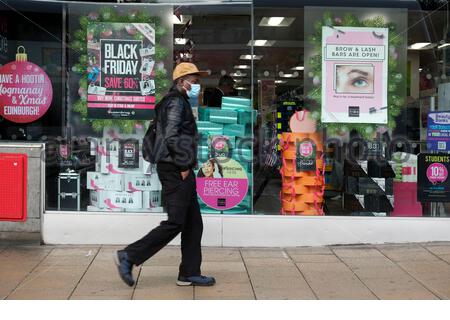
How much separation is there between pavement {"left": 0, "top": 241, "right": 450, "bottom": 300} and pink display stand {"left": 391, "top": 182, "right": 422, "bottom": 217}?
43cm

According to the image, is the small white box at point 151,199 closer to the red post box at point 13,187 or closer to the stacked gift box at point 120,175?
the stacked gift box at point 120,175

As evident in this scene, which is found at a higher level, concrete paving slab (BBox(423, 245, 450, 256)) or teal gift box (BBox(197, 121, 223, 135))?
teal gift box (BBox(197, 121, 223, 135))

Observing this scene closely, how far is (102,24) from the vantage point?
746 cm

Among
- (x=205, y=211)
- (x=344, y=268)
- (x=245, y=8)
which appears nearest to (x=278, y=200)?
(x=205, y=211)

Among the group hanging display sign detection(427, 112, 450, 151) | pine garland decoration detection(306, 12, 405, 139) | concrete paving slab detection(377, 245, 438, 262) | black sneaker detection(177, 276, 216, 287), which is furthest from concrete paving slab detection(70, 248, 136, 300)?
hanging display sign detection(427, 112, 450, 151)

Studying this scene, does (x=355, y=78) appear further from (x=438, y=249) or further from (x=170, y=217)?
(x=170, y=217)

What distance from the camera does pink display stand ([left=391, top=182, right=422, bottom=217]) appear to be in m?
7.54

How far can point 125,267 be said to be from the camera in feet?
17.9

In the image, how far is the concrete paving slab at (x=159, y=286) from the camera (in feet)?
17.8

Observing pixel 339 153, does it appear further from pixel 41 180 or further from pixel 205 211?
pixel 41 180

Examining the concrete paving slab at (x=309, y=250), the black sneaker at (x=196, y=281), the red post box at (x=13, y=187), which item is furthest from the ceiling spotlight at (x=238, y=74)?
the black sneaker at (x=196, y=281)

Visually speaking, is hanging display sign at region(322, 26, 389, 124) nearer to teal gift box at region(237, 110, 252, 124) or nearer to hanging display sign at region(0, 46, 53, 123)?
teal gift box at region(237, 110, 252, 124)

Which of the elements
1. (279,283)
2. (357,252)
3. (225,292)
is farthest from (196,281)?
(357,252)

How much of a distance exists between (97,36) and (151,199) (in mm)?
1968
